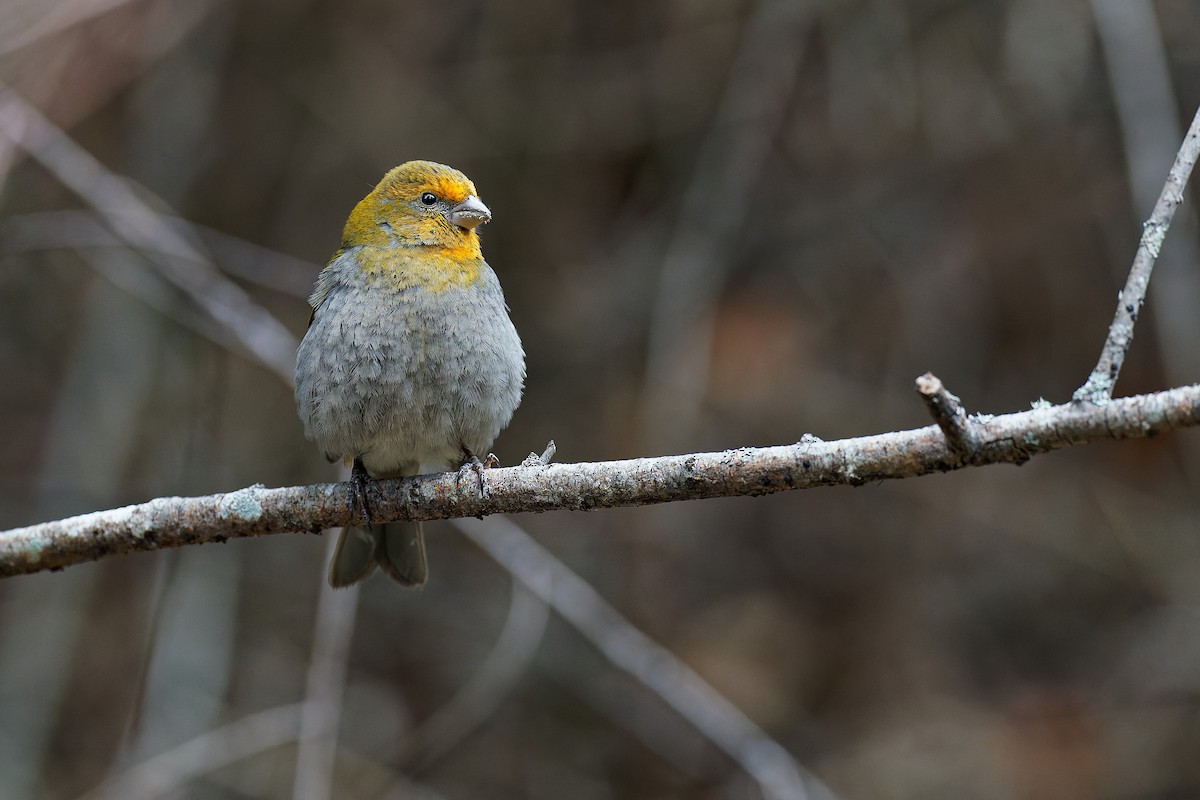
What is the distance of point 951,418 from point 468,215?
2.07 m

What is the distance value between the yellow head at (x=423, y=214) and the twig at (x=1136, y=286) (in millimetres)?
2110

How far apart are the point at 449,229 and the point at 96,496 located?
2718 millimetres

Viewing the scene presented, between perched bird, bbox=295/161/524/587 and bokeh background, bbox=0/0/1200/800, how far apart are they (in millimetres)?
1712

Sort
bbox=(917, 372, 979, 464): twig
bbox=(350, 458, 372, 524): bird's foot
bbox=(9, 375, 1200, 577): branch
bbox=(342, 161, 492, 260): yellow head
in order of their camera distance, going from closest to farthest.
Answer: bbox=(917, 372, 979, 464): twig < bbox=(9, 375, 1200, 577): branch < bbox=(350, 458, 372, 524): bird's foot < bbox=(342, 161, 492, 260): yellow head

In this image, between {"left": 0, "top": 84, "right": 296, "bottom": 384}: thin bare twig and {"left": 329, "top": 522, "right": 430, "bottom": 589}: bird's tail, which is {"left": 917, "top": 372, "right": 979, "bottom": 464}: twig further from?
{"left": 0, "top": 84, "right": 296, "bottom": 384}: thin bare twig

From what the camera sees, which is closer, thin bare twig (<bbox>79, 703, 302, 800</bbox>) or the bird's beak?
the bird's beak

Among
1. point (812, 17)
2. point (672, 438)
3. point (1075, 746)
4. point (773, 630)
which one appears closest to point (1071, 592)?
point (1075, 746)

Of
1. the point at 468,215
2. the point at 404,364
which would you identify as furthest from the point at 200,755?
the point at 468,215

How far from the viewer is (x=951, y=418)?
2.08 m

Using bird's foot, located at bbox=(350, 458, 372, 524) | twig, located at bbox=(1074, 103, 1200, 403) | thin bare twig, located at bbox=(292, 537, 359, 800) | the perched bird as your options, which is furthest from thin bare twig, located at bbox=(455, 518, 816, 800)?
twig, located at bbox=(1074, 103, 1200, 403)

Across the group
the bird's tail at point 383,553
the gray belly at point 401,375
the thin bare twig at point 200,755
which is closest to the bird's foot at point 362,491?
the gray belly at point 401,375

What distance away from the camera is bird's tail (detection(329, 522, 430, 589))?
3.66 m

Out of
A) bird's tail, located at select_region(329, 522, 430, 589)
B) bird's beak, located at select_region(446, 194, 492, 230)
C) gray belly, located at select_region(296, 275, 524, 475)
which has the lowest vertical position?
bird's tail, located at select_region(329, 522, 430, 589)

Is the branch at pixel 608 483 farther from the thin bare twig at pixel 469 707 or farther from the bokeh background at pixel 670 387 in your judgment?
the bokeh background at pixel 670 387
